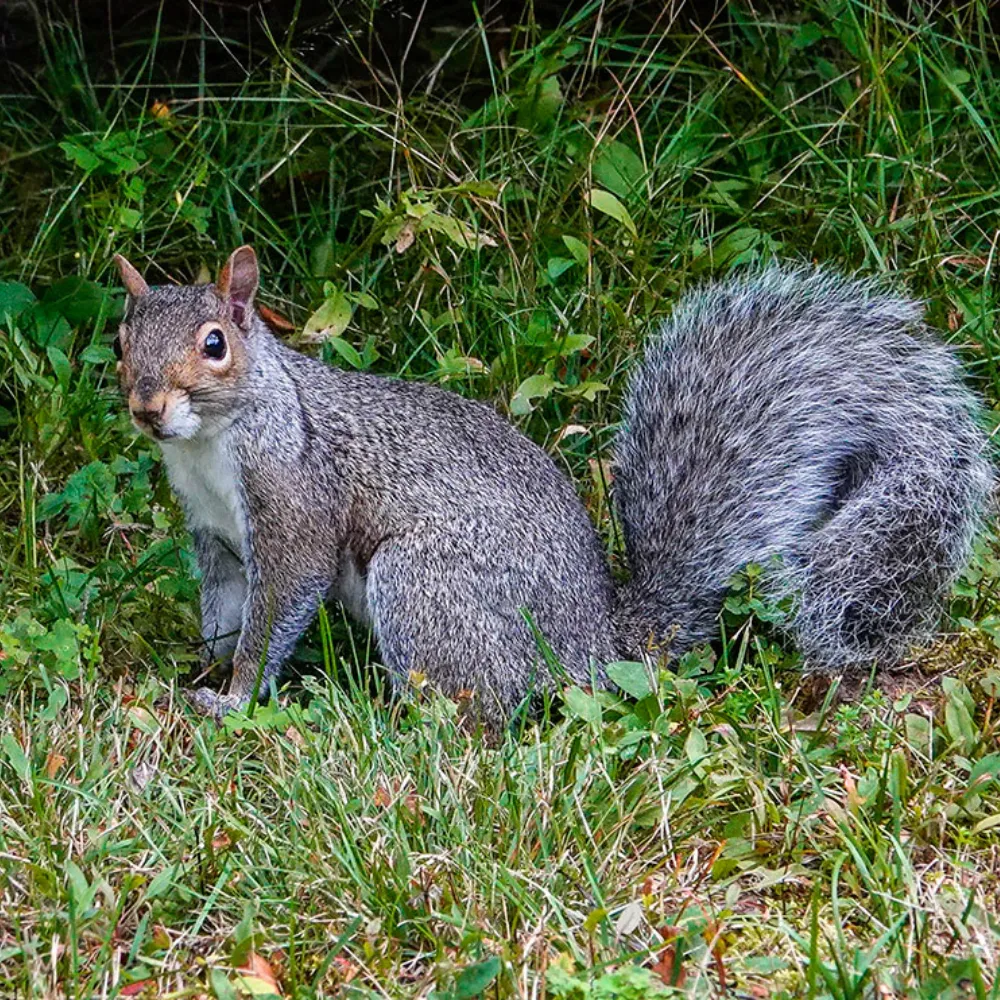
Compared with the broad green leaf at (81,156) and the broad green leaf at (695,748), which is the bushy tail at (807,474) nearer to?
the broad green leaf at (695,748)

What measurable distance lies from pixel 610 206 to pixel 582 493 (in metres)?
0.71

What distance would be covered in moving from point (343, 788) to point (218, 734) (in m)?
0.39

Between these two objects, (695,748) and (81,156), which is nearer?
(695,748)

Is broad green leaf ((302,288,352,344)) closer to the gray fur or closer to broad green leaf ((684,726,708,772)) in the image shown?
the gray fur

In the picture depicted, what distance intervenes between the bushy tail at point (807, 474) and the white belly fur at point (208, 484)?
78 cm

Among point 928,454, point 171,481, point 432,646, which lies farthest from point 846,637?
point 171,481

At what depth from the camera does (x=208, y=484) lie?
331 cm

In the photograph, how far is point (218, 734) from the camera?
2.97m

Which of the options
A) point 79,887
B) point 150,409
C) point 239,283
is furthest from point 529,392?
point 79,887

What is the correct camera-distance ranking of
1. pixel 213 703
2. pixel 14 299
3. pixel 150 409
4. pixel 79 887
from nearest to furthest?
pixel 79 887 < pixel 150 409 < pixel 213 703 < pixel 14 299

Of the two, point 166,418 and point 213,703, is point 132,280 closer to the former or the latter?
point 166,418

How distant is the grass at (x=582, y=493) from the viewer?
2.39 metres

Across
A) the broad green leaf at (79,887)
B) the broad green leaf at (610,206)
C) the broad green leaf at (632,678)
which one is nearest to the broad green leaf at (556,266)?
the broad green leaf at (610,206)

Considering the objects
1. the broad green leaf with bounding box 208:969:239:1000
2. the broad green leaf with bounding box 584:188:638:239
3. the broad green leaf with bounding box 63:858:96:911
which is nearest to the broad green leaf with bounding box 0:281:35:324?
the broad green leaf with bounding box 584:188:638:239
